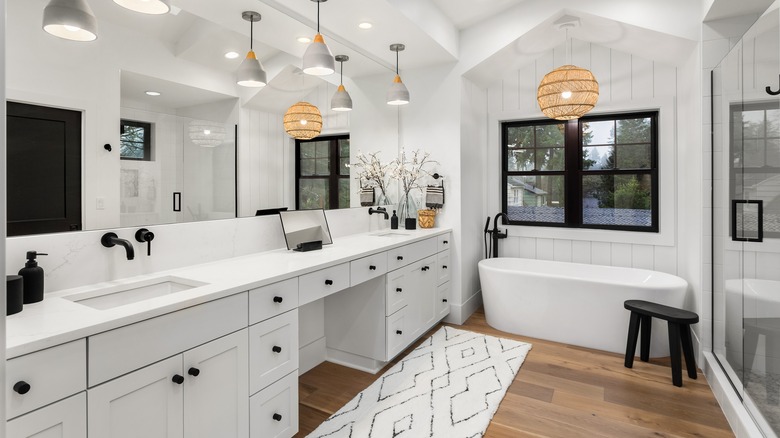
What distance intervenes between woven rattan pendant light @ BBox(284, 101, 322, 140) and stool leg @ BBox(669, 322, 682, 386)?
2.75 metres

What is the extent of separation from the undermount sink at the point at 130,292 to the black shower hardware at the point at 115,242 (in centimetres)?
13

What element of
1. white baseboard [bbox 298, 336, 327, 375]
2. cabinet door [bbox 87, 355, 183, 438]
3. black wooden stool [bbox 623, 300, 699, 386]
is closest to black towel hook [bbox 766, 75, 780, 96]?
black wooden stool [bbox 623, 300, 699, 386]

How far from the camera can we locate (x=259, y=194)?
2.45 meters

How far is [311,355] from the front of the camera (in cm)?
289

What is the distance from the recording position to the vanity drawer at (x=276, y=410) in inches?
67.5

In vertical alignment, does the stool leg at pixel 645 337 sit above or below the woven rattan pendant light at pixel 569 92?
below

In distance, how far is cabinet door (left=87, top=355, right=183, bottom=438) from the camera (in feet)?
3.84

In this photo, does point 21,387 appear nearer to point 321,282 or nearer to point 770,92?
point 321,282

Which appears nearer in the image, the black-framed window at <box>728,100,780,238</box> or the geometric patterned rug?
the black-framed window at <box>728,100,780,238</box>

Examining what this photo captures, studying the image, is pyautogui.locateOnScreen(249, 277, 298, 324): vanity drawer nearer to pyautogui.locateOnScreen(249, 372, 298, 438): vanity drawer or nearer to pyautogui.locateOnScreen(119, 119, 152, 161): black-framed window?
pyautogui.locateOnScreen(249, 372, 298, 438): vanity drawer

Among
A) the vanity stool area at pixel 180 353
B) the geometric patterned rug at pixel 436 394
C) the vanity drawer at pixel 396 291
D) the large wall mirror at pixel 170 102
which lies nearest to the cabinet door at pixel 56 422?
the vanity stool area at pixel 180 353

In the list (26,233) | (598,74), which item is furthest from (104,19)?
(598,74)

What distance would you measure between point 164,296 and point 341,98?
2222 millimetres

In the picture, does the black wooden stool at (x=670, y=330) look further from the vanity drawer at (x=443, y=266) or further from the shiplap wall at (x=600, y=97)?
the vanity drawer at (x=443, y=266)
